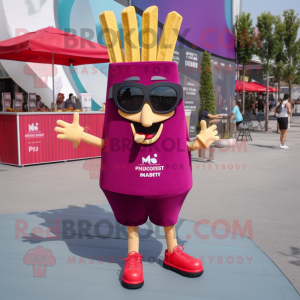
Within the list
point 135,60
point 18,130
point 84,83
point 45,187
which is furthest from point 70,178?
point 84,83

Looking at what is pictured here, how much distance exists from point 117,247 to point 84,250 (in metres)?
0.33

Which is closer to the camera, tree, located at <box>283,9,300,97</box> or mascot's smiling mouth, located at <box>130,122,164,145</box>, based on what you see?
mascot's smiling mouth, located at <box>130,122,164,145</box>

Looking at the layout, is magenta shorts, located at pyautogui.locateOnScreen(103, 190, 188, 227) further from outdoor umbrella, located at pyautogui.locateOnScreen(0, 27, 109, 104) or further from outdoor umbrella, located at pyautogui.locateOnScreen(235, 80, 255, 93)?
outdoor umbrella, located at pyautogui.locateOnScreen(235, 80, 255, 93)

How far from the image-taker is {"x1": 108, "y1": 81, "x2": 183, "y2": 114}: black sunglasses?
3.04m

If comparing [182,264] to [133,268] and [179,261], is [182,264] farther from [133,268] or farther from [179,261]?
[133,268]

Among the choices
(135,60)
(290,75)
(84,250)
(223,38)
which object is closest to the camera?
(135,60)

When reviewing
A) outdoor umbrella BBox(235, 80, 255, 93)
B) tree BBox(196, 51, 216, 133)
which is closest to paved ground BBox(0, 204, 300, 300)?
tree BBox(196, 51, 216, 133)

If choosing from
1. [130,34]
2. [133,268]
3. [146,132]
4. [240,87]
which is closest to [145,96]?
[146,132]

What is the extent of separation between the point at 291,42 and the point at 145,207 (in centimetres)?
1983

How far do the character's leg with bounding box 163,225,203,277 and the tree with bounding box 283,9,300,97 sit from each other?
19055mm

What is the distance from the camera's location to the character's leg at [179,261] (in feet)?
10.6

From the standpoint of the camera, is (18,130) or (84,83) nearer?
(18,130)

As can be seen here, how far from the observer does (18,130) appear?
28.1 feet

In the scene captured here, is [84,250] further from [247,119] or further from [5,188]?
[247,119]
